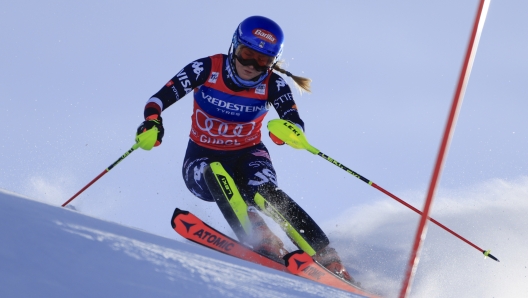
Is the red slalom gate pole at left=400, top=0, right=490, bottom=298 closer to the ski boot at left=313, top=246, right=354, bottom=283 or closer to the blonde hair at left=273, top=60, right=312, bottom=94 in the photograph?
the ski boot at left=313, top=246, right=354, bottom=283

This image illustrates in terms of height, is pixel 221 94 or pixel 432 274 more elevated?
pixel 221 94

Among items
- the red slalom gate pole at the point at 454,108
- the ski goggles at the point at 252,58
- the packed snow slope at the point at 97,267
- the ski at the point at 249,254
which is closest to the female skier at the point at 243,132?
the ski goggles at the point at 252,58

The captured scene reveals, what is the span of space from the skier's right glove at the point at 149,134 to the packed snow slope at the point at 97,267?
2149 mm

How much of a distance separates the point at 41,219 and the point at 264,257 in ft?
6.84

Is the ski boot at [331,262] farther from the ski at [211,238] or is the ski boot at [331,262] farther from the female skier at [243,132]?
the ski at [211,238]

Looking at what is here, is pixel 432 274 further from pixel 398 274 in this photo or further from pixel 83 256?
pixel 83 256

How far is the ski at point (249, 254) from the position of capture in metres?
3.60

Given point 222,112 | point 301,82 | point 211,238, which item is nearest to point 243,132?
point 222,112

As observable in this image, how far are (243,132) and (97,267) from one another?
133 inches

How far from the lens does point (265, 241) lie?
3.95m

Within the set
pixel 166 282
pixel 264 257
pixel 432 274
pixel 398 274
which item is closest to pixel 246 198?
pixel 264 257

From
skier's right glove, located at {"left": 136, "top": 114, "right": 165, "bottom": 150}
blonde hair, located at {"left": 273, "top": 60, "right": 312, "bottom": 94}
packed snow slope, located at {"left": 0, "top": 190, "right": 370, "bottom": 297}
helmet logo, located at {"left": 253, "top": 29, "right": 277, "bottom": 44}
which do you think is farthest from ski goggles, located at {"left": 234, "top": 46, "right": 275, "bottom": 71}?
packed snow slope, located at {"left": 0, "top": 190, "right": 370, "bottom": 297}

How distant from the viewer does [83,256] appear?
1545 millimetres

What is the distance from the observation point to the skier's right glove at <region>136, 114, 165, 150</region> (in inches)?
169
